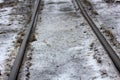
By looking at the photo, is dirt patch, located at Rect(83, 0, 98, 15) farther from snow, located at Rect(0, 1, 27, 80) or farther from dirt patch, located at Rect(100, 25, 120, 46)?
snow, located at Rect(0, 1, 27, 80)

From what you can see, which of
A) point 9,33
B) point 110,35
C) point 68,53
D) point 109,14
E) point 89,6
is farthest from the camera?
point 89,6

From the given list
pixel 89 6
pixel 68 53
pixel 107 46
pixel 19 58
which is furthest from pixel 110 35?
pixel 89 6

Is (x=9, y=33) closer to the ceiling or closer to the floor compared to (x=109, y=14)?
closer to the ceiling

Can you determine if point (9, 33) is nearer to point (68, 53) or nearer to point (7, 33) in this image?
point (7, 33)

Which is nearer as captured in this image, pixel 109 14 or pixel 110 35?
pixel 110 35

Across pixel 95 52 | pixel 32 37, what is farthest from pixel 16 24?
pixel 95 52

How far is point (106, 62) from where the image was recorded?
7219 mm

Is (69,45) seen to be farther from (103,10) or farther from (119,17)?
(103,10)

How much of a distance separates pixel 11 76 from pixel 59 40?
9.25 ft

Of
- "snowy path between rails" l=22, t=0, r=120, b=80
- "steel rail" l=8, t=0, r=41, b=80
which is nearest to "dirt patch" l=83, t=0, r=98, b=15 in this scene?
"snowy path between rails" l=22, t=0, r=120, b=80

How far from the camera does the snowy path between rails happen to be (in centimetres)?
675

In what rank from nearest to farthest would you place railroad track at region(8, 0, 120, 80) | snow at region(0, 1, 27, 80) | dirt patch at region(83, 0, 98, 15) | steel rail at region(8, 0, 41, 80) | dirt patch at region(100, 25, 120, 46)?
steel rail at region(8, 0, 41, 80) < railroad track at region(8, 0, 120, 80) < snow at region(0, 1, 27, 80) < dirt patch at region(100, 25, 120, 46) < dirt patch at region(83, 0, 98, 15)

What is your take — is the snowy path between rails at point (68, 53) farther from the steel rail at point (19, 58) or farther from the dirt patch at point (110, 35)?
the dirt patch at point (110, 35)

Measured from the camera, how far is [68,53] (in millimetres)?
8008
